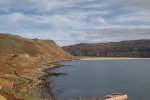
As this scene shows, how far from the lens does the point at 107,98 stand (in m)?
58.0

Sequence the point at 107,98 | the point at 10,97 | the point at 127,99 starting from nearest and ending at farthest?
the point at 10,97, the point at 107,98, the point at 127,99

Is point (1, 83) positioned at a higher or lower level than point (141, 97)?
higher

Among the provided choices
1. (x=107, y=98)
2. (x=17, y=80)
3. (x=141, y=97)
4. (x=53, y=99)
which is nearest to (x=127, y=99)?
(x=141, y=97)

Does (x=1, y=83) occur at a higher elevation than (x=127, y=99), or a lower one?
higher

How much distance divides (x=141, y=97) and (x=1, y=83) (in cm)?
2808

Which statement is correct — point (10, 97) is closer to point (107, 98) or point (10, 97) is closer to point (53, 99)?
point (107, 98)

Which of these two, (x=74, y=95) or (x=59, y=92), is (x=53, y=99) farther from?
(x=59, y=92)

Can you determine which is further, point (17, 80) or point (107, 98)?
point (17, 80)

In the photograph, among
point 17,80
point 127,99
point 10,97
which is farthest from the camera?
point 17,80

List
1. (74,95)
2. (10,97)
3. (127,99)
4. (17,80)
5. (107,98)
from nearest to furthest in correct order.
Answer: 1. (10,97)
2. (107,98)
3. (127,99)
4. (74,95)
5. (17,80)

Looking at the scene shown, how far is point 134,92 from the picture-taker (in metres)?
77.4

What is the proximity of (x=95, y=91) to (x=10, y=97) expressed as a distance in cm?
3756

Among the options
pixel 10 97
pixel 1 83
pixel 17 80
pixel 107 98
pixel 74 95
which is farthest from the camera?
pixel 17 80

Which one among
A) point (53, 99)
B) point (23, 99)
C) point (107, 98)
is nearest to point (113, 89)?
point (53, 99)
